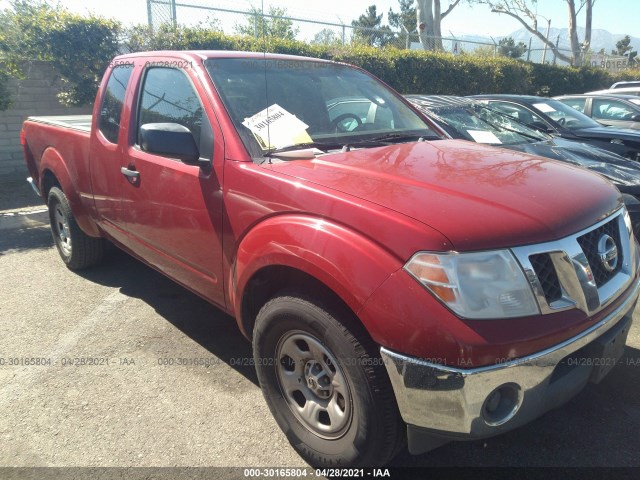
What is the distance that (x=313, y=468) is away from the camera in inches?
92.0

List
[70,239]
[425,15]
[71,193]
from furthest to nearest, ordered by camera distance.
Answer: [425,15] → [70,239] → [71,193]

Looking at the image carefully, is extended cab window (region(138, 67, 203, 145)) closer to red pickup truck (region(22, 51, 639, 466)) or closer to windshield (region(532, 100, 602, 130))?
red pickup truck (region(22, 51, 639, 466))

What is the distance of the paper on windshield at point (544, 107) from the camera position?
7039 millimetres

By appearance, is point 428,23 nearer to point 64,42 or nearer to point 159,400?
point 64,42

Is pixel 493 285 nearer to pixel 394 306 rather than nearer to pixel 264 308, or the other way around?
pixel 394 306

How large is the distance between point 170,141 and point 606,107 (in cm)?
984

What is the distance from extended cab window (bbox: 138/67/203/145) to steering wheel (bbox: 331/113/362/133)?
794 millimetres

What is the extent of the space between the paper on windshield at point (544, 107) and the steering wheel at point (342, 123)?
4.82m

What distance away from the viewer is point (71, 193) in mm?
4148

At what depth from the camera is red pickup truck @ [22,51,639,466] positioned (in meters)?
1.76

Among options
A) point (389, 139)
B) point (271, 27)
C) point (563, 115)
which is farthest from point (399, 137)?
point (271, 27)

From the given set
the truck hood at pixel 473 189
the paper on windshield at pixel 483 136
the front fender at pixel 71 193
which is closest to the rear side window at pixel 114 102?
the front fender at pixel 71 193

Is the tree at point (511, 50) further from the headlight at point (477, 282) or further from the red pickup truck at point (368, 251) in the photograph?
the headlight at point (477, 282)

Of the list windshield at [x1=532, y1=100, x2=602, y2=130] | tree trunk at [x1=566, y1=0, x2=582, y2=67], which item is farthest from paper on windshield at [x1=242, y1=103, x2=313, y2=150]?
tree trunk at [x1=566, y1=0, x2=582, y2=67]
